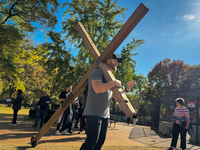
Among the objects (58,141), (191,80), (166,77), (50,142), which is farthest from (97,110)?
(166,77)

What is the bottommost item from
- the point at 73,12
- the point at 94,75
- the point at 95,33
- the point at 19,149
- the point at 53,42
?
the point at 19,149

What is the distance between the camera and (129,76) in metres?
12.5

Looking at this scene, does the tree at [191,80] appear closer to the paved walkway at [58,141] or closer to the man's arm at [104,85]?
the paved walkway at [58,141]

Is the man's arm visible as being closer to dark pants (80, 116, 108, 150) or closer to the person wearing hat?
the person wearing hat

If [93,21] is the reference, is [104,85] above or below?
below

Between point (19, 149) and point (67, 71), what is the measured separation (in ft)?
27.6

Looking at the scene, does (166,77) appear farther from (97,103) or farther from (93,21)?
(97,103)

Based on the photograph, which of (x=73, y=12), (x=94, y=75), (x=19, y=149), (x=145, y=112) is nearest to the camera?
(x=94, y=75)

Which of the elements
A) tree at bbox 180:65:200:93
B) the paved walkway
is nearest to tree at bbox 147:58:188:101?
tree at bbox 180:65:200:93

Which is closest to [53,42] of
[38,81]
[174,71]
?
[38,81]

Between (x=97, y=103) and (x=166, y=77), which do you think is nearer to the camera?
(x=97, y=103)

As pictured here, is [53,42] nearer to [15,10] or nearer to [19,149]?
[15,10]

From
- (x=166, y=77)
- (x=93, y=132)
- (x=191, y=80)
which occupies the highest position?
(x=166, y=77)

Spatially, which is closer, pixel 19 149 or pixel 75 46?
pixel 19 149
